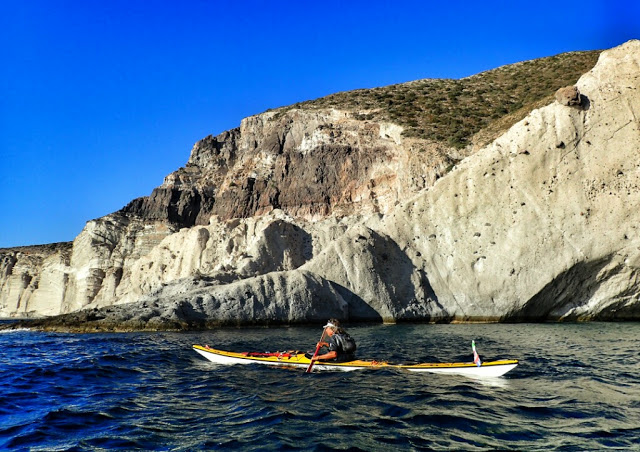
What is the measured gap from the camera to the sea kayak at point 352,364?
523 inches

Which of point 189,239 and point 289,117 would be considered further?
point 289,117

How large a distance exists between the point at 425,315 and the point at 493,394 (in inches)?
865

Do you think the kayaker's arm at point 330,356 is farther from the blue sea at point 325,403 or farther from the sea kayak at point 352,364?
the blue sea at point 325,403

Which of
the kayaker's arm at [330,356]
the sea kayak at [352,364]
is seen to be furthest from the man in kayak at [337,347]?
the sea kayak at [352,364]

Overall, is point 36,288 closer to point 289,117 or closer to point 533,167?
point 289,117

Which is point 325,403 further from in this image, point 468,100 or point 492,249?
point 468,100

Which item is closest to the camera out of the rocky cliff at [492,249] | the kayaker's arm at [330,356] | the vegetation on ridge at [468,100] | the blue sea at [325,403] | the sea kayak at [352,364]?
the blue sea at [325,403]

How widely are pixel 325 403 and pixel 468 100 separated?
2172 inches

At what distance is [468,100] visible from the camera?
59.5 metres

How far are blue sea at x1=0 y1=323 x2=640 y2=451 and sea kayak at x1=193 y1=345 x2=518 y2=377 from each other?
0.38 meters

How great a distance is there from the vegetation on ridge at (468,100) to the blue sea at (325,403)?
33.1m

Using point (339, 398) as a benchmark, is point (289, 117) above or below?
above

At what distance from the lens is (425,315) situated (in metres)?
33.0

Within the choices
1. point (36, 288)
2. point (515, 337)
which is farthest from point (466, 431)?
point (36, 288)
